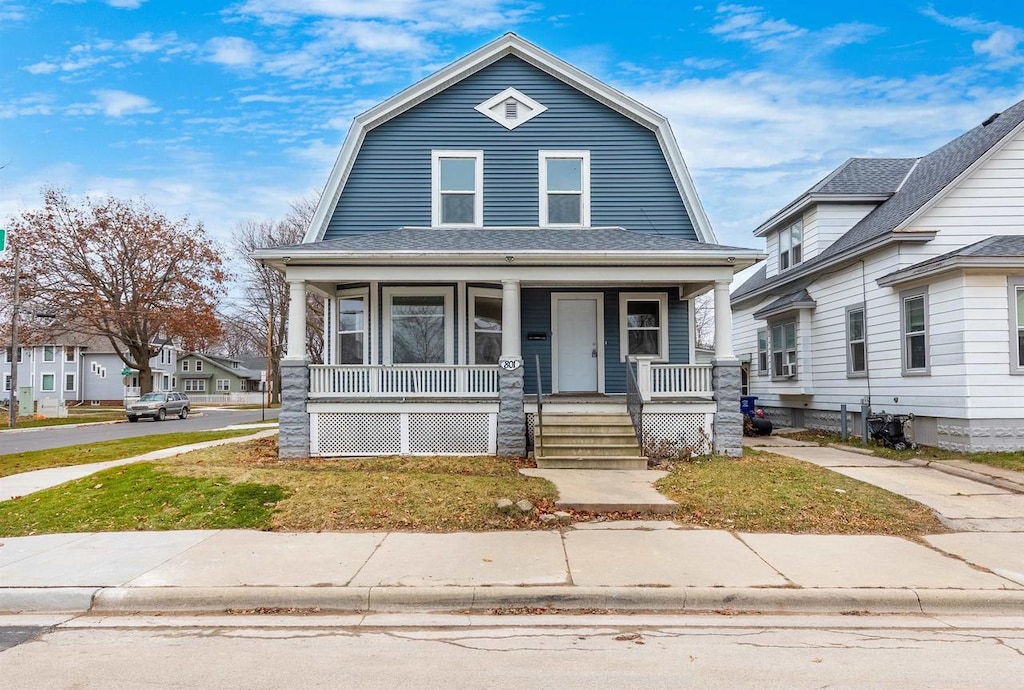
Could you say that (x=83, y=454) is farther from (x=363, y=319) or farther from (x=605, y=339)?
(x=605, y=339)

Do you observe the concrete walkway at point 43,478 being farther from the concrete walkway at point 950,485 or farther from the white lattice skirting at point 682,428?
the concrete walkway at point 950,485

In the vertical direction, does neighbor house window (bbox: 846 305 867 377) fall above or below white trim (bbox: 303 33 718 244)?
below

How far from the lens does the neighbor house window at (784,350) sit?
18562mm

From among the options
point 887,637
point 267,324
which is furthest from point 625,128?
point 267,324

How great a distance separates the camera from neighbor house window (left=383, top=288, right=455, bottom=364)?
1371 centimetres

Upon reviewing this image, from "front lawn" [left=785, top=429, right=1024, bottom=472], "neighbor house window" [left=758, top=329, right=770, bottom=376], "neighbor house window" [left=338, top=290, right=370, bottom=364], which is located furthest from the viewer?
"neighbor house window" [left=758, top=329, right=770, bottom=376]

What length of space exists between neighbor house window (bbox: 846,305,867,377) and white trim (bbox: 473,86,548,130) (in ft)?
28.2

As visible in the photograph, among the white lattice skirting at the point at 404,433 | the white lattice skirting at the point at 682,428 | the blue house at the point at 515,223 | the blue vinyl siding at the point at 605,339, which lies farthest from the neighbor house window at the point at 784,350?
the white lattice skirting at the point at 404,433

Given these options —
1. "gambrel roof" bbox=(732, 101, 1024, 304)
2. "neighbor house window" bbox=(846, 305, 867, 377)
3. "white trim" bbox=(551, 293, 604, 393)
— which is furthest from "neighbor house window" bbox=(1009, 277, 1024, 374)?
"white trim" bbox=(551, 293, 604, 393)

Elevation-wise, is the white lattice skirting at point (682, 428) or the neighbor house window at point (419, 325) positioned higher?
the neighbor house window at point (419, 325)

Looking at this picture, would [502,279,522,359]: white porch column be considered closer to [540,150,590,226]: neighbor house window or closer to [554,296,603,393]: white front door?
[554,296,603,393]: white front door

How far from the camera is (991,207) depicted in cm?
1357

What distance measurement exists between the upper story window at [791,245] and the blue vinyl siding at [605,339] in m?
6.67

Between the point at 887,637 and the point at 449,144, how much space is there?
478 inches
